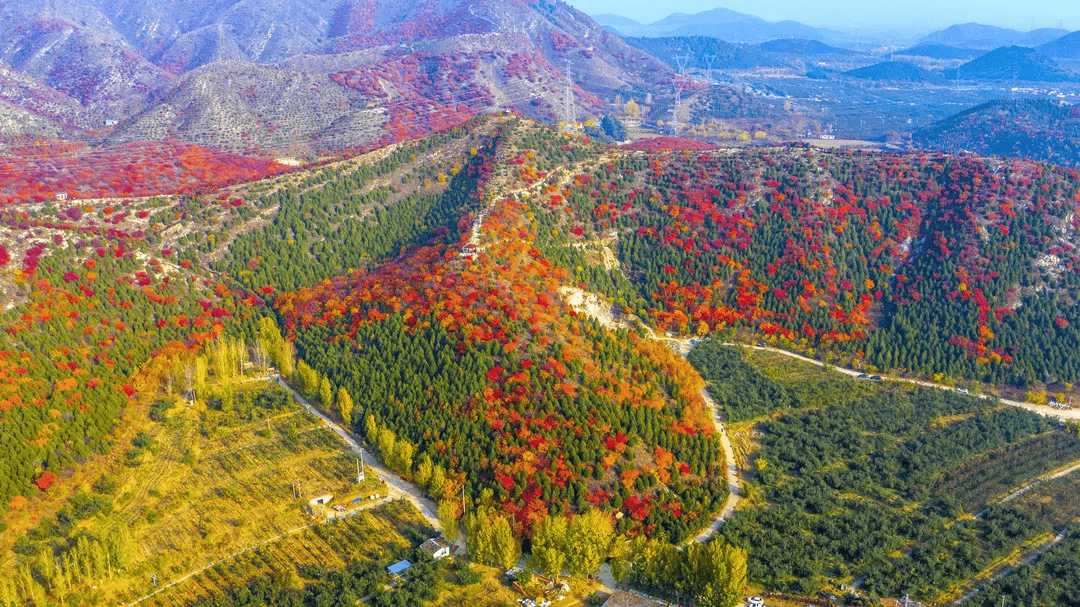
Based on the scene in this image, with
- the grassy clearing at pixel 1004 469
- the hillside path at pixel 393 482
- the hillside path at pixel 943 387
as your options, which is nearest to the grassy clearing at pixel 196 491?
the hillside path at pixel 393 482

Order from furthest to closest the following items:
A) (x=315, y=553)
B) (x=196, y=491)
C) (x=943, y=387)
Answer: (x=943, y=387), (x=196, y=491), (x=315, y=553)

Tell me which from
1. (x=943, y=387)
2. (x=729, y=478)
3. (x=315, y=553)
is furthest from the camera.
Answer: (x=943, y=387)

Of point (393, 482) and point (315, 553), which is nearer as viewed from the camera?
point (315, 553)

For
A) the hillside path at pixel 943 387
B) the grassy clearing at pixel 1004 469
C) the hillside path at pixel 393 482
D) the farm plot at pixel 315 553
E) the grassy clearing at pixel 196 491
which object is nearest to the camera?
the farm plot at pixel 315 553

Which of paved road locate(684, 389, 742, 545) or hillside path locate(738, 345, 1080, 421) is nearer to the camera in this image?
paved road locate(684, 389, 742, 545)

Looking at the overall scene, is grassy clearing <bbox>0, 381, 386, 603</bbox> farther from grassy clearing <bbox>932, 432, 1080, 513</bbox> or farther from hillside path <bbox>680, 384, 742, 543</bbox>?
grassy clearing <bbox>932, 432, 1080, 513</bbox>

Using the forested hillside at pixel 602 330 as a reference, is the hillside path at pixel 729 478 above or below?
below

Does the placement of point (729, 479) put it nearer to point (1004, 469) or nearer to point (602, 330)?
point (602, 330)

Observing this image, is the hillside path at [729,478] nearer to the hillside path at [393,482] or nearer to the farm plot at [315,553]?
the hillside path at [393,482]

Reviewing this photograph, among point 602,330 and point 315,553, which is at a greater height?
point 602,330

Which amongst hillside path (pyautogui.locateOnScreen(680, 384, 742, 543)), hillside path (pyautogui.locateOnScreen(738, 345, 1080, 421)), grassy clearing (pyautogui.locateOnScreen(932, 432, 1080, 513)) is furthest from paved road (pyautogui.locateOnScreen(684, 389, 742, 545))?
grassy clearing (pyautogui.locateOnScreen(932, 432, 1080, 513))

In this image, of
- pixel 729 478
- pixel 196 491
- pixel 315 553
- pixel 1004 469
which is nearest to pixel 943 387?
pixel 1004 469
